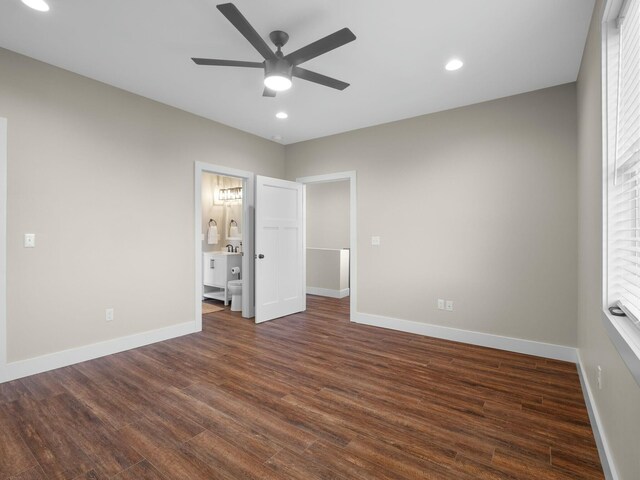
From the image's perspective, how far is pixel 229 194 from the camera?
21.7ft

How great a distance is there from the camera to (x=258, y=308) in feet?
14.5

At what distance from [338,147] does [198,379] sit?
3504mm

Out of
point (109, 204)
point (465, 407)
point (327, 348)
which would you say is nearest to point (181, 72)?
point (109, 204)

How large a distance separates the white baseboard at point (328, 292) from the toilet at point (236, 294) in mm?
1797

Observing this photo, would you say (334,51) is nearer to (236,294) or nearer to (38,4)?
(38,4)

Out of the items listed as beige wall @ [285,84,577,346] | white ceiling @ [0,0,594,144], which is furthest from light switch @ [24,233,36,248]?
beige wall @ [285,84,577,346]

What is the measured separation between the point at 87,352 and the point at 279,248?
2540 mm

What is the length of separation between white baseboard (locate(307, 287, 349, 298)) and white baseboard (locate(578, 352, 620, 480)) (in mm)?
4112

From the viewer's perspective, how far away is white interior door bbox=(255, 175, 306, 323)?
14.6 ft

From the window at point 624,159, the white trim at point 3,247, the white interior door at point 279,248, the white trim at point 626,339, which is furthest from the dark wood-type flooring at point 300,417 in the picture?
the white interior door at point 279,248

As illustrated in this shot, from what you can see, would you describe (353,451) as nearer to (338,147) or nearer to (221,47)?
(221,47)

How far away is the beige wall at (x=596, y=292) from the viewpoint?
1.32 m

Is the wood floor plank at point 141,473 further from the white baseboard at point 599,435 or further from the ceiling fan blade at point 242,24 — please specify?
the ceiling fan blade at point 242,24

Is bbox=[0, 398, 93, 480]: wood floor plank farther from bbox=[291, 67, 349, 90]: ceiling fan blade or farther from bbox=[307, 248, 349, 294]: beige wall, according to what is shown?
bbox=[307, 248, 349, 294]: beige wall
